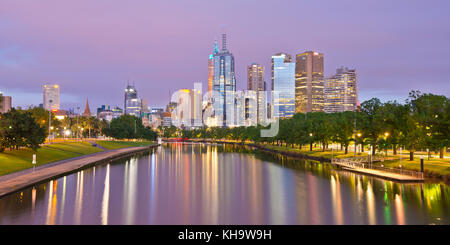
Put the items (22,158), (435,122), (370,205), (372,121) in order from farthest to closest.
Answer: (372,121), (22,158), (435,122), (370,205)

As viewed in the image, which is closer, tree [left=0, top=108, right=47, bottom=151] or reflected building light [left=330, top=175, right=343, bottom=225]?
reflected building light [left=330, top=175, right=343, bottom=225]

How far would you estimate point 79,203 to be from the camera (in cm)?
3588

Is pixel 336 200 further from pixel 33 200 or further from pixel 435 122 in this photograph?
pixel 33 200

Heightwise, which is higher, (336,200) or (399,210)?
(399,210)

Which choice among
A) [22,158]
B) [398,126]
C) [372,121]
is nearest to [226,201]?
[22,158]

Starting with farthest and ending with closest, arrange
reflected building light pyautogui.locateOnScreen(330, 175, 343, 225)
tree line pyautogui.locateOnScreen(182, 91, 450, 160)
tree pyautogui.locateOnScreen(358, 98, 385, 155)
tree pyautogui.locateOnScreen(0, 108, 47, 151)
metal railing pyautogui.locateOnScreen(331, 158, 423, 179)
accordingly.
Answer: tree pyautogui.locateOnScreen(358, 98, 385, 155)
tree pyautogui.locateOnScreen(0, 108, 47, 151)
tree line pyautogui.locateOnScreen(182, 91, 450, 160)
metal railing pyautogui.locateOnScreen(331, 158, 423, 179)
reflected building light pyautogui.locateOnScreen(330, 175, 343, 225)

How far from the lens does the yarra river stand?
30.4 m

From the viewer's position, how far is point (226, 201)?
3831cm

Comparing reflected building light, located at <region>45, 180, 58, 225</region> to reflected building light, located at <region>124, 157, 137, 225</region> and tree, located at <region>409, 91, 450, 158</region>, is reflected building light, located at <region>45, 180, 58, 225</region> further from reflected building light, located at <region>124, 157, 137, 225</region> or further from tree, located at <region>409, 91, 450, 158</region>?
tree, located at <region>409, 91, 450, 158</region>

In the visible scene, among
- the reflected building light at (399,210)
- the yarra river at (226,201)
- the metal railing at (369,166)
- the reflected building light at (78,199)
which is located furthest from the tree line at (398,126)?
the reflected building light at (78,199)

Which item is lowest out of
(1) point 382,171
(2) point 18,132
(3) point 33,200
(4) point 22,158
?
(3) point 33,200

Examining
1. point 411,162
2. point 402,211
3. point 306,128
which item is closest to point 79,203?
point 402,211

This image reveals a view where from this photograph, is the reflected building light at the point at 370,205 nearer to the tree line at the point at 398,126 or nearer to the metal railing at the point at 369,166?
the metal railing at the point at 369,166

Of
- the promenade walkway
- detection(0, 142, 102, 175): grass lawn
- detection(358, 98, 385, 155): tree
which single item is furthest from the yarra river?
detection(358, 98, 385, 155): tree
